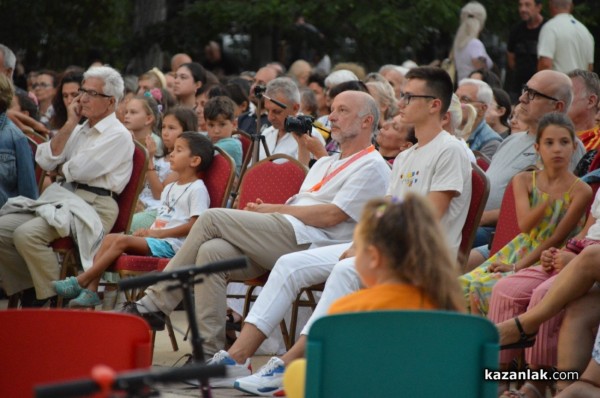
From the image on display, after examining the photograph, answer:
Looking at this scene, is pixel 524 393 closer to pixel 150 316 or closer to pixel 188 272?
pixel 150 316

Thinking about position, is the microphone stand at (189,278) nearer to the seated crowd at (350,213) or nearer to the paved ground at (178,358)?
the seated crowd at (350,213)

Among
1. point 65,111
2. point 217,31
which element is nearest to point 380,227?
point 65,111

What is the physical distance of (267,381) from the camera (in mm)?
6402

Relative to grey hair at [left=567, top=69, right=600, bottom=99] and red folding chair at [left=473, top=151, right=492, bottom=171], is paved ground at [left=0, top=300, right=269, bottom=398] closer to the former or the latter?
red folding chair at [left=473, top=151, right=492, bottom=171]

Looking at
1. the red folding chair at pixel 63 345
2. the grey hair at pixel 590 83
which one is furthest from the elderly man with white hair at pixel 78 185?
the red folding chair at pixel 63 345

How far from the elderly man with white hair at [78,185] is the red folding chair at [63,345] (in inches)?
185

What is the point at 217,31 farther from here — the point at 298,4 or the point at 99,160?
the point at 99,160

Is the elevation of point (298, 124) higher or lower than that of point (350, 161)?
higher

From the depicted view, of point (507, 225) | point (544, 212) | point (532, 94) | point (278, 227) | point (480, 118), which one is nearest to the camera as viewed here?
point (544, 212)

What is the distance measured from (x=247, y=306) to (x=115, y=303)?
0.97 metres

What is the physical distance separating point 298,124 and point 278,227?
3.96 feet

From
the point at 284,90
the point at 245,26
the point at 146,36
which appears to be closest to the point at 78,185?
the point at 284,90

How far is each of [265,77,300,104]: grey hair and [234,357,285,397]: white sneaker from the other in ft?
11.6

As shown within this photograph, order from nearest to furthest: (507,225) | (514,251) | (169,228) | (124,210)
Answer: (514,251) → (507,225) → (169,228) → (124,210)
